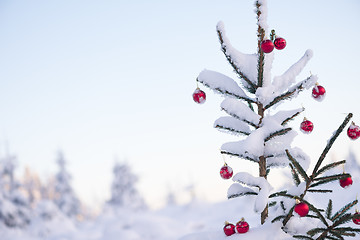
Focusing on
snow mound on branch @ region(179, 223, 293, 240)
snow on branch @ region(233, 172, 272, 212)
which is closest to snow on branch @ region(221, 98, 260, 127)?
snow on branch @ region(233, 172, 272, 212)

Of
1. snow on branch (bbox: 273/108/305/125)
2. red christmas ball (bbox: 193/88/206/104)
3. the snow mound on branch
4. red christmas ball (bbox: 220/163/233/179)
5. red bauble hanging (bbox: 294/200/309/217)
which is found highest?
red christmas ball (bbox: 193/88/206/104)

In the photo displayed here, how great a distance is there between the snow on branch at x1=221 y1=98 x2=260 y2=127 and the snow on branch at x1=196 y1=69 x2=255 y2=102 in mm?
160

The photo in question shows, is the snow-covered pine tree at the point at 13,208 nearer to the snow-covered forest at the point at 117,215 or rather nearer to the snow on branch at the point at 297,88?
the snow-covered forest at the point at 117,215

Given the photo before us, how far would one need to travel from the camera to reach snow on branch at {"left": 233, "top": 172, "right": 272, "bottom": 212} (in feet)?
5.99

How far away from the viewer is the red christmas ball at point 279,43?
207 cm

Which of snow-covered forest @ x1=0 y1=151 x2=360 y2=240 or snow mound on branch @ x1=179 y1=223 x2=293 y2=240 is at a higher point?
snow mound on branch @ x1=179 y1=223 x2=293 y2=240

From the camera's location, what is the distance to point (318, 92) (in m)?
2.12

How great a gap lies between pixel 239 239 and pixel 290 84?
1.24 m

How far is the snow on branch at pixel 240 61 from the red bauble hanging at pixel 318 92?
456mm

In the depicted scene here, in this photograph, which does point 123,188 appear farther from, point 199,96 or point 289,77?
point 289,77

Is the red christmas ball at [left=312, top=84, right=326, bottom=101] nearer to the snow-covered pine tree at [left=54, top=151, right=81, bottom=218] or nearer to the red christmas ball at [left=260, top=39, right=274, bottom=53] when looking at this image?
the red christmas ball at [left=260, top=39, right=274, bottom=53]

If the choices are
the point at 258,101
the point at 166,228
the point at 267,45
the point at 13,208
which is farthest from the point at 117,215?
the point at 267,45

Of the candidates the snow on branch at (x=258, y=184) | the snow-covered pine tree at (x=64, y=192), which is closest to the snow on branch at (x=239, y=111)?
the snow on branch at (x=258, y=184)

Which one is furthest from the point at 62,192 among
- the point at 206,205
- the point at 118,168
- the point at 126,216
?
→ the point at 126,216
